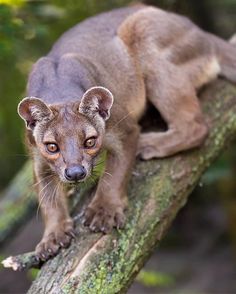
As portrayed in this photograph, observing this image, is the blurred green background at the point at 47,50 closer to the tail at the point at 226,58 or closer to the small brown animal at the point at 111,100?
the small brown animal at the point at 111,100

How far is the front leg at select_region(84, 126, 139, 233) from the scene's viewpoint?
18.6 ft

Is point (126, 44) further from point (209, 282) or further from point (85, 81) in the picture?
point (209, 282)

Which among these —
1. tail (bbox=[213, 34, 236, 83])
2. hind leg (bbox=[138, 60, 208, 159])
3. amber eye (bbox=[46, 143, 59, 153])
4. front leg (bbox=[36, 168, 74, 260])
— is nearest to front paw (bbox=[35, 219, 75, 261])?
front leg (bbox=[36, 168, 74, 260])

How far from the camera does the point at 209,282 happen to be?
11.0 meters

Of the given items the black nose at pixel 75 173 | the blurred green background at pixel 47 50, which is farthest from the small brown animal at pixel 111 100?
the blurred green background at pixel 47 50

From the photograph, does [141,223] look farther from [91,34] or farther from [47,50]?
[47,50]

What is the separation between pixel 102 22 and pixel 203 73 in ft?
3.57

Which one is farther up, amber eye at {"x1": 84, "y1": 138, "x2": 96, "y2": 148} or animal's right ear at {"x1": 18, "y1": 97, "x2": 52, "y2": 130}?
animal's right ear at {"x1": 18, "y1": 97, "x2": 52, "y2": 130}

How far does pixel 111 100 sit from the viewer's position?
5359mm

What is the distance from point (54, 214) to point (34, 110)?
3.43 ft

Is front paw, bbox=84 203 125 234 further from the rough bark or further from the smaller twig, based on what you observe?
the smaller twig

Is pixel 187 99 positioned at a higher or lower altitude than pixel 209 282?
higher

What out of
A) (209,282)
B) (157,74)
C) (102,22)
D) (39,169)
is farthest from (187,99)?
(209,282)

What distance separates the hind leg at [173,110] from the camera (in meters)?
6.55
